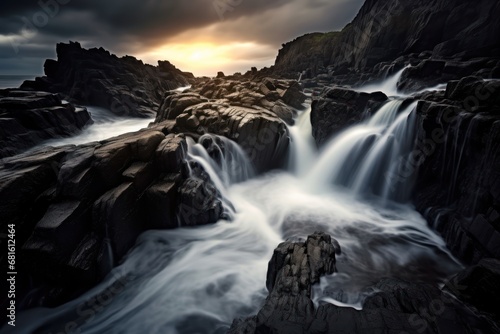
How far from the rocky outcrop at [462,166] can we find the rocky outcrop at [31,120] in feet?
95.1

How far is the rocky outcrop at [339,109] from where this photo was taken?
705 inches

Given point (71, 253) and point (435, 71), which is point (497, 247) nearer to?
point (71, 253)

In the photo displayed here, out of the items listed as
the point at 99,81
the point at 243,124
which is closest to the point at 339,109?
the point at 243,124

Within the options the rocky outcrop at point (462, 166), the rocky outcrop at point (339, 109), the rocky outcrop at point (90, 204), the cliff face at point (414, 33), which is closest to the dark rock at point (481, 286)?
the rocky outcrop at point (462, 166)

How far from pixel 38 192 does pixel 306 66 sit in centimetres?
7382

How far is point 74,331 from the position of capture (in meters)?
7.09

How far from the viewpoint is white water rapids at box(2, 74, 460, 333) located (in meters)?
7.47

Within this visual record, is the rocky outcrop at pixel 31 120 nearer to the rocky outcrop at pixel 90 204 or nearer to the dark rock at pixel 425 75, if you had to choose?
the rocky outcrop at pixel 90 204

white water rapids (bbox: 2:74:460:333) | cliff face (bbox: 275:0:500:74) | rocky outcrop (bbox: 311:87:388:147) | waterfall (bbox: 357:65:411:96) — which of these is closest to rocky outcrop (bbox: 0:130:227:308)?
white water rapids (bbox: 2:74:460:333)

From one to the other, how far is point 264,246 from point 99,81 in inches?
1873

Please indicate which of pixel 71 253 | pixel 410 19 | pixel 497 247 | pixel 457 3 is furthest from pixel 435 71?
pixel 71 253

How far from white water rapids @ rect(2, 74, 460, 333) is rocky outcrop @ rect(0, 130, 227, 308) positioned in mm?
751

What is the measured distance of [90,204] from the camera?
9.09m

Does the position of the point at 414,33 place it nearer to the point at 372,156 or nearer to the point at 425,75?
the point at 425,75
